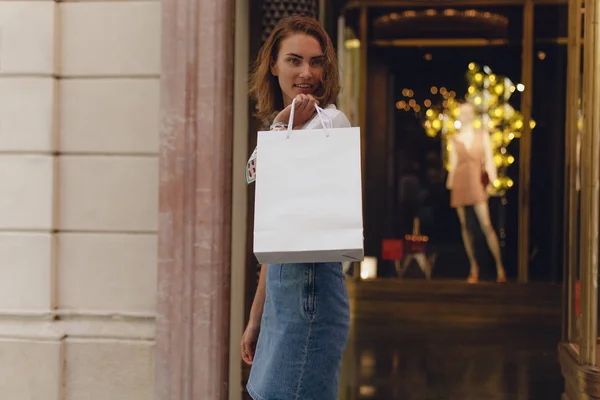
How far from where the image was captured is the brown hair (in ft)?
8.21

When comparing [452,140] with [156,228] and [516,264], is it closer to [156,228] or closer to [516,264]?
[516,264]

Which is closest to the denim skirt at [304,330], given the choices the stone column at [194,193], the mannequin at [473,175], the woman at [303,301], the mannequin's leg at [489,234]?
the woman at [303,301]

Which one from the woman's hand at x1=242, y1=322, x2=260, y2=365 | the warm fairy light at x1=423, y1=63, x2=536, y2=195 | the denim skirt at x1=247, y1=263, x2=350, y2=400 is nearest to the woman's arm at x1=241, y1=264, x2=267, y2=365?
the woman's hand at x1=242, y1=322, x2=260, y2=365

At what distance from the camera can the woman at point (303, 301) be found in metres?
2.31

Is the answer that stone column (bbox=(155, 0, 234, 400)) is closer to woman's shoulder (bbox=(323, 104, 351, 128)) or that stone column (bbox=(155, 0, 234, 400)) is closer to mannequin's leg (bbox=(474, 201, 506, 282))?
woman's shoulder (bbox=(323, 104, 351, 128))

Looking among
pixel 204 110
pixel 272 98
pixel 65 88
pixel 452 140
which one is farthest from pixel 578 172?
pixel 452 140

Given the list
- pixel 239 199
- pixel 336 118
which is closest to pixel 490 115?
pixel 239 199

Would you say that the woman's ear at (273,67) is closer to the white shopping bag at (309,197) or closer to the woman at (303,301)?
the woman at (303,301)

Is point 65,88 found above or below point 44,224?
above

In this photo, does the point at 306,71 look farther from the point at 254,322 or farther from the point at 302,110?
the point at 254,322

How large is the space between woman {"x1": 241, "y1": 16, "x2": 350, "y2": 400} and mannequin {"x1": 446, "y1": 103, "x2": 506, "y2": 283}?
7.68m

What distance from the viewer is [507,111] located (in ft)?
35.4

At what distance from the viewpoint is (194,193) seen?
13.1 ft

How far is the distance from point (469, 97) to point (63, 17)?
7.61 meters
